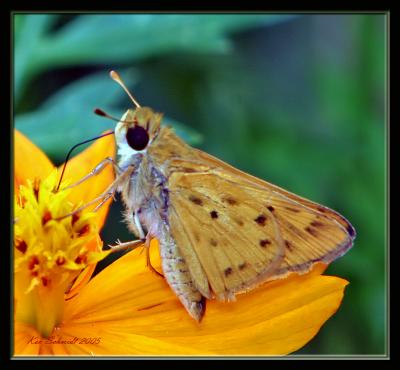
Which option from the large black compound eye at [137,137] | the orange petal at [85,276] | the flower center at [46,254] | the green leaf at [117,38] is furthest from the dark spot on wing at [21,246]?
the green leaf at [117,38]

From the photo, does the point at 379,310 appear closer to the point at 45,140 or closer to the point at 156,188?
the point at 156,188

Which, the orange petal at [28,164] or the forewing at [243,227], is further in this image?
the orange petal at [28,164]

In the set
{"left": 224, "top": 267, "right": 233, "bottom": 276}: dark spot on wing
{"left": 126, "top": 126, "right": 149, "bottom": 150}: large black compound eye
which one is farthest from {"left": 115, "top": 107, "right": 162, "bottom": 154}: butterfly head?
{"left": 224, "top": 267, "right": 233, "bottom": 276}: dark spot on wing

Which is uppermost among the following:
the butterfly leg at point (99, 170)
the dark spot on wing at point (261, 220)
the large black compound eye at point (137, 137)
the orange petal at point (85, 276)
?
the large black compound eye at point (137, 137)

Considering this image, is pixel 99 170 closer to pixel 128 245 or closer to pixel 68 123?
pixel 128 245

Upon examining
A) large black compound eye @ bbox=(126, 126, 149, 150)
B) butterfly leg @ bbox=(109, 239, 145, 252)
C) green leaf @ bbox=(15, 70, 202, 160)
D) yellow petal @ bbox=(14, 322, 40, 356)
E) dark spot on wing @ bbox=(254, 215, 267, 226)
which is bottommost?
yellow petal @ bbox=(14, 322, 40, 356)

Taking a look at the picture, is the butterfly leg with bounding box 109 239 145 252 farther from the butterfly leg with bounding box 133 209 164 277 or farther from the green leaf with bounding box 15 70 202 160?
the green leaf with bounding box 15 70 202 160

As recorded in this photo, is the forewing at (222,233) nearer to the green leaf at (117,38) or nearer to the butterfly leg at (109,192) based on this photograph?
the butterfly leg at (109,192)
